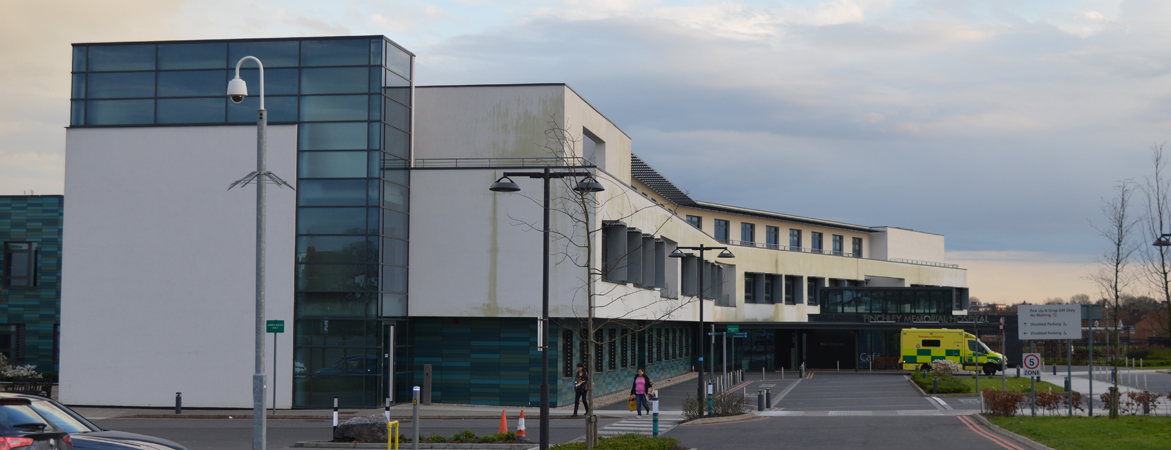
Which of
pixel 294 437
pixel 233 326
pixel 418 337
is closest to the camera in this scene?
pixel 294 437

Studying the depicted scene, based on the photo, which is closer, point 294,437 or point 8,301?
point 294,437

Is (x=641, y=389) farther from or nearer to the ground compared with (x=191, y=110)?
nearer to the ground

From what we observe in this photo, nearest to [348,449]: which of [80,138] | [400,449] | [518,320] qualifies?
[400,449]

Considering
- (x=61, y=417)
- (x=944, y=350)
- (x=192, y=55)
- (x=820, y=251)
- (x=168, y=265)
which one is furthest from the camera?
(x=820, y=251)

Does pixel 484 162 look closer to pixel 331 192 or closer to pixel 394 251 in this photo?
pixel 394 251

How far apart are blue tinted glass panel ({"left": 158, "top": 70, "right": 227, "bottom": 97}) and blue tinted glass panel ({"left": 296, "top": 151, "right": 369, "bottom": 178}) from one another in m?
3.92

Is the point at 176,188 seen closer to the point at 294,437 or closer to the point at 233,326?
the point at 233,326

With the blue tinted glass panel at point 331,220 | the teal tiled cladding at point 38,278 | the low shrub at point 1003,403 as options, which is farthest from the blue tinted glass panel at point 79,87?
the low shrub at point 1003,403

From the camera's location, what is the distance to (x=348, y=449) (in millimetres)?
21453

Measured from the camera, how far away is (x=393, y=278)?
33.4m

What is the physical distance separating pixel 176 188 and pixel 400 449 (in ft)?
53.4

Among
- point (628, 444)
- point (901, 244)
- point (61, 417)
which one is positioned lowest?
point (628, 444)

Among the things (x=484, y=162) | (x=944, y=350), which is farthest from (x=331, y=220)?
(x=944, y=350)

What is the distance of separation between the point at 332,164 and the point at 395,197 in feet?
7.74
